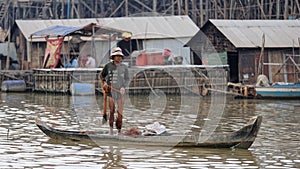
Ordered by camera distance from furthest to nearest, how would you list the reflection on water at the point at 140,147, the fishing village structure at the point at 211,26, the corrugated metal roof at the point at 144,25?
the corrugated metal roof at the point at 144,25, the fishing village structure at the point at 211,26, the reflection on water at the point at 140,147

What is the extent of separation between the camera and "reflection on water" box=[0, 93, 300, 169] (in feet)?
33.0

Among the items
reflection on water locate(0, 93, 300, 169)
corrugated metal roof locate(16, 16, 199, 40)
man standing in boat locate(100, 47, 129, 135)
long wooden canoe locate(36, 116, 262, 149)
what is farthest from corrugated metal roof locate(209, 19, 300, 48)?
long wooden canoe locate(36, 116, 262, 149)

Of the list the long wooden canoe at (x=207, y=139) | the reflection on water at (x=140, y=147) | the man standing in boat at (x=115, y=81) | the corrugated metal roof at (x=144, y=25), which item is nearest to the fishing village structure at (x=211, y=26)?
the corrugated metal roof at (x=144, y=25)

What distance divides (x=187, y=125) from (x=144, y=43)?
51.9 ft

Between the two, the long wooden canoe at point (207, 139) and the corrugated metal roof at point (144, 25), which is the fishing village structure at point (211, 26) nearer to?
the corrugated metal roof at point (144, 25)

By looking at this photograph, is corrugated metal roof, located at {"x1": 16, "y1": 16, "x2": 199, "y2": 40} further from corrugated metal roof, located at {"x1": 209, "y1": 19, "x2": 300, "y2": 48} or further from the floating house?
corrugated metal roof, located at {"x1": 209, "y1": 19, "x2": 300, "y2": 48}

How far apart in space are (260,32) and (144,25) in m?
7.02

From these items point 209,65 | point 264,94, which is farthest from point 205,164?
point 209,65

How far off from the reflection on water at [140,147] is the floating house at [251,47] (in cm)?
354

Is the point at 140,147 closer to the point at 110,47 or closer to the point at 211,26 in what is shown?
the point at 211,26

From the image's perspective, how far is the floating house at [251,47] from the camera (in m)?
25.0

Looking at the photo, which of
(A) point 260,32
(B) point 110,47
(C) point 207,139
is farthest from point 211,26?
(C) point 207,139

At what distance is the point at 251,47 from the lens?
81.8 feet

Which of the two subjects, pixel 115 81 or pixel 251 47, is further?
pixel 251 47
